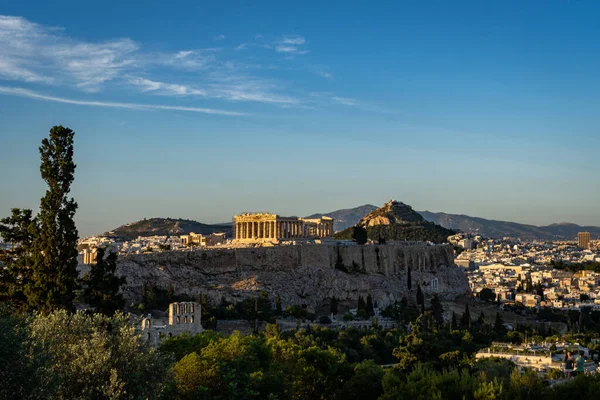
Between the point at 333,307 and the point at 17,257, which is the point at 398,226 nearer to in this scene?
the point at 333,307

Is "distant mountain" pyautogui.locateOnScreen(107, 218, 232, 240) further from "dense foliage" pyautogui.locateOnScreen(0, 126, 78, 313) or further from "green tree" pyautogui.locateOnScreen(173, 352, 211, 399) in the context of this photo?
"green tree" pyautogui.locateOnScreen(173, 352, 211, 399)

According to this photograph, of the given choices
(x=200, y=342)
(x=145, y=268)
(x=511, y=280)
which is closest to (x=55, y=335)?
(x=200, y=342)

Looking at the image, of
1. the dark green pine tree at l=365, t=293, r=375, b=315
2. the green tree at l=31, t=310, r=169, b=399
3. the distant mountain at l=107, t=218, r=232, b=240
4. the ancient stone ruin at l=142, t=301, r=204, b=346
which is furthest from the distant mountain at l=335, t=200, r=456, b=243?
the green tree at l=31, t=310, r=169, b=399

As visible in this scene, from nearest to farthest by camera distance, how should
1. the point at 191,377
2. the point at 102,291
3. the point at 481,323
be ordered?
the point at 191,377
the point at 102,291
the point at 481,323

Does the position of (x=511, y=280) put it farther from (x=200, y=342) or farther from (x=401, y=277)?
(x=200, y=342)

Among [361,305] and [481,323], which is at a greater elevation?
[361,305]

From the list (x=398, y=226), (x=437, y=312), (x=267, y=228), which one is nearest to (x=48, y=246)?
(x=437, y=312)
